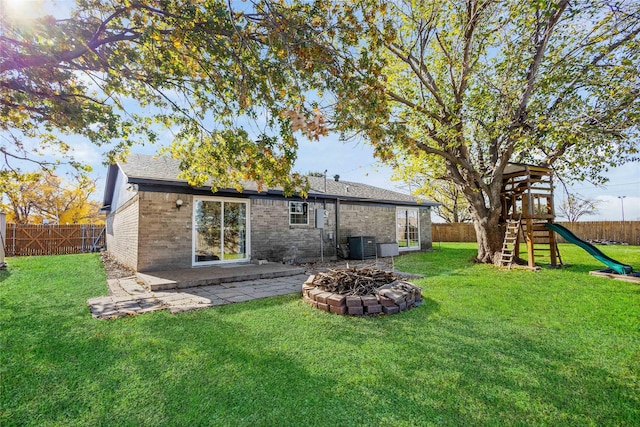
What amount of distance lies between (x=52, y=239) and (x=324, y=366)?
19813 mm

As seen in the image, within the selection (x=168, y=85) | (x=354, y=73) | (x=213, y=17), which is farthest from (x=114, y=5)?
(x=354, y=73)

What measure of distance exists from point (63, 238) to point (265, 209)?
1393 centimetres

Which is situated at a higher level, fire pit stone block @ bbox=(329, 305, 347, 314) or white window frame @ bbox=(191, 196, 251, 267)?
white window frame @ bbox=(191, 196, 251, 267)

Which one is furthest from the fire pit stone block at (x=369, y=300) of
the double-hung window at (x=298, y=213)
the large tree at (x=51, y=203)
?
the large tree at (x=51, y=203)

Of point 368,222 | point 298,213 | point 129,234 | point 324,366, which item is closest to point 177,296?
point 324,366

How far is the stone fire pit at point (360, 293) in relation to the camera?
452cm

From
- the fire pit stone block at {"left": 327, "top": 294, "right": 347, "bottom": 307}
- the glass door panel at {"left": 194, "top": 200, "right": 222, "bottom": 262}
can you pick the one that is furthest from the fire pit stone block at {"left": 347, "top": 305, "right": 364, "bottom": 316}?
the glass door panel at {"left": 194, "top": 200, "right": 222, "bottom": 262}

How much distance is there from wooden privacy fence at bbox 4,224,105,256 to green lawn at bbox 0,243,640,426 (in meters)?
14.9

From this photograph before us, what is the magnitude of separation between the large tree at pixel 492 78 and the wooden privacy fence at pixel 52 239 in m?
18.3

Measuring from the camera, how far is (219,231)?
9242mm

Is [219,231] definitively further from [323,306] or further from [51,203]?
[51,203]

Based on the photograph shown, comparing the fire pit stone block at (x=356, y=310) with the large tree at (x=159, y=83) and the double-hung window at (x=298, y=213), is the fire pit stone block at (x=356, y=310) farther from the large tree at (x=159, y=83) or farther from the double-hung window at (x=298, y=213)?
the double-hung window at (x=298, y=213)

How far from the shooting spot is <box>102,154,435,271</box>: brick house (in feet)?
26.5

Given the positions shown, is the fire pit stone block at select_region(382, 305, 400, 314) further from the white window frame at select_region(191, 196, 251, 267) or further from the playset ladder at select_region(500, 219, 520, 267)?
the playset ladder at select_region(500, 219, 520, 267)
